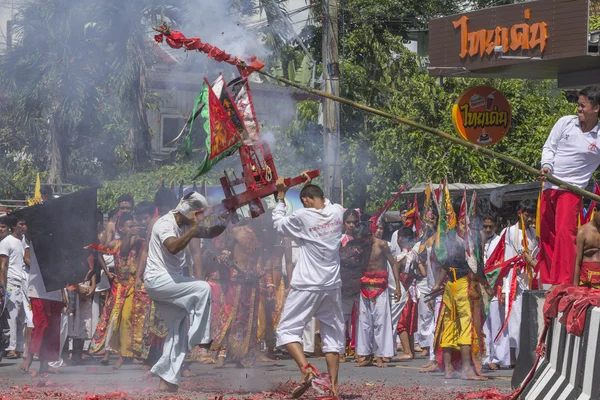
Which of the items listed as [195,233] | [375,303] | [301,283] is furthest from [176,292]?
[375,303]

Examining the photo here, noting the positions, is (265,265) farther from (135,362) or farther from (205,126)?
(205,126)

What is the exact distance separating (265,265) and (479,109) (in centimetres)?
384

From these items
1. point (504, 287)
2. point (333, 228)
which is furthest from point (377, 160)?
point (333, 228)

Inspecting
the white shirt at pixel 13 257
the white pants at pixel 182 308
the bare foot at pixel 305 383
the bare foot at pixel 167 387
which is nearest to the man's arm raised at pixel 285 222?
the white pants at pixel 182 308

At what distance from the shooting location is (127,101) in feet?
47.7

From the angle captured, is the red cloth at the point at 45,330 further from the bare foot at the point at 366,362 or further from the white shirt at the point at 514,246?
the white shirt at the point at 514,246

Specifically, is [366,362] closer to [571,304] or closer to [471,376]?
[471,376]

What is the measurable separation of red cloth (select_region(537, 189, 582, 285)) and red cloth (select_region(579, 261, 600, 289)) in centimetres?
16

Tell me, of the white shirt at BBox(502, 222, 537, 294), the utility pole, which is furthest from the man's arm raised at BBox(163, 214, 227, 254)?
the utility pole

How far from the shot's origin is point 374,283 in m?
13.4

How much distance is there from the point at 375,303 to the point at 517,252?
1.96 m

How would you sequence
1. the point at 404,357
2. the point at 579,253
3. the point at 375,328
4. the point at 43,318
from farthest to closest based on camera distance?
the point at 404,357 → the point at 375,328 → the point at 43,318 → the point at 579,253

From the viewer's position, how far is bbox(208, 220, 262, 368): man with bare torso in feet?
43.0

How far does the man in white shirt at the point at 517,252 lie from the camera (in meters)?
12.6
